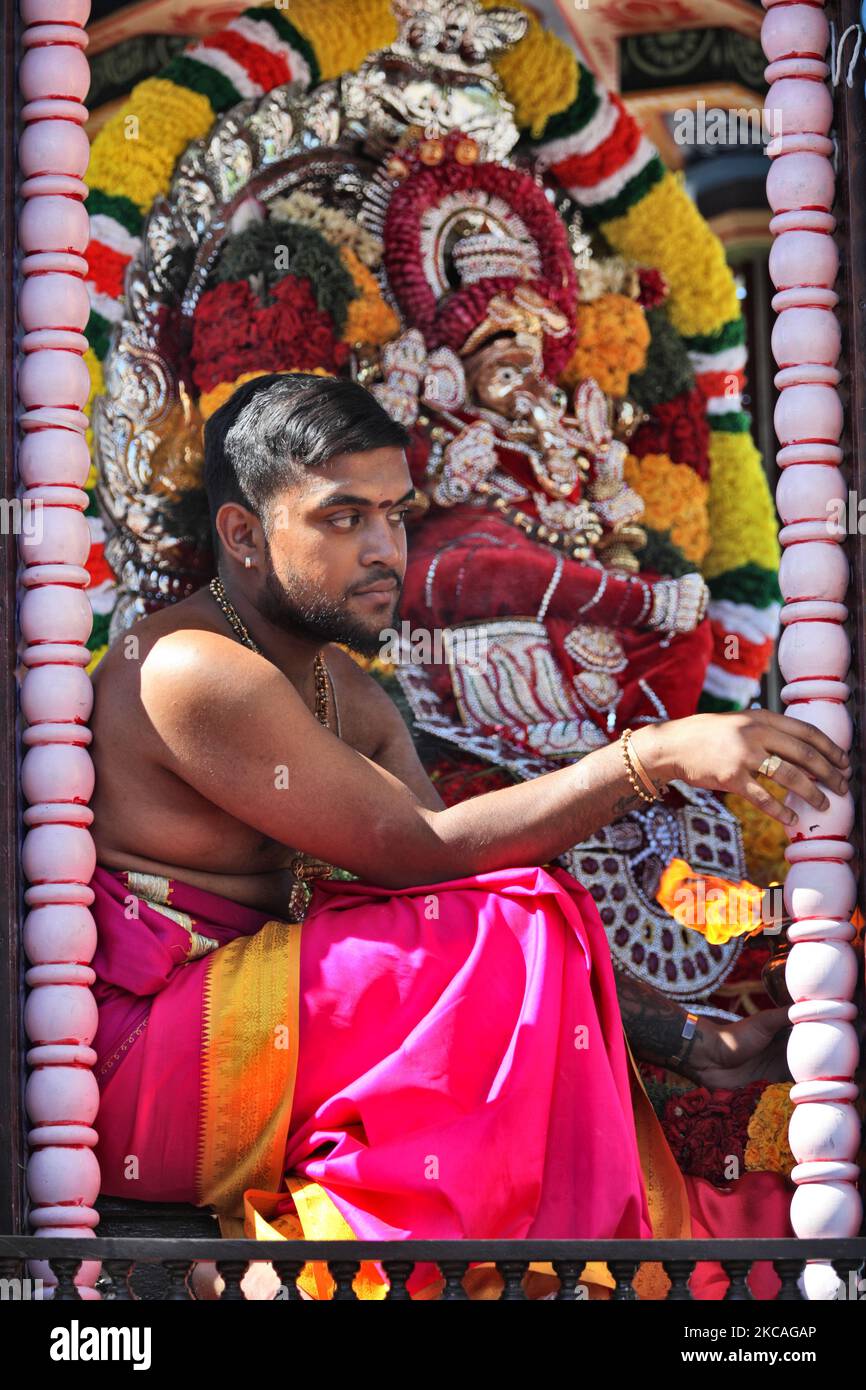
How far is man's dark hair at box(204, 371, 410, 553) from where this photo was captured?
4105mm

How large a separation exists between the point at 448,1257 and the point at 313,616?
4.31 feet

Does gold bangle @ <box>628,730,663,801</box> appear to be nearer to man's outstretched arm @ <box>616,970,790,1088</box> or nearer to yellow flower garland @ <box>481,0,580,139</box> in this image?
man's outstretched arm @ <box>616,970,790,1088</box>

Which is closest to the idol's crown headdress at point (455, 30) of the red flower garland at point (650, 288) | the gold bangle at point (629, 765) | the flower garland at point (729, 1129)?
the red flower garland at point (650, 288)

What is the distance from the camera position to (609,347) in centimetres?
550

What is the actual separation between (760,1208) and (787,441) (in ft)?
4.62

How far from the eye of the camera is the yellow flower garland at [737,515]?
559 cm

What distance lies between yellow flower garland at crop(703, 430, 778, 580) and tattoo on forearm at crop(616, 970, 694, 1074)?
5.17 feet

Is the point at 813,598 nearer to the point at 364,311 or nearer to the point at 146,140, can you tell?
the point at 364,311

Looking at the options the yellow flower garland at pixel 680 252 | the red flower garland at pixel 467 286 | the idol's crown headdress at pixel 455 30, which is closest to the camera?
the red flower garland at pixel 467 286

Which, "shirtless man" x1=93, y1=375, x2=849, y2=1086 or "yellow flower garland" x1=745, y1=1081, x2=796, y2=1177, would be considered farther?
"yellow flower garland" x1=745, y1=1081, x2=796, y2=1177

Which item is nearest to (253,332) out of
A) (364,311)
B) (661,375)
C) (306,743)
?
(364,311)

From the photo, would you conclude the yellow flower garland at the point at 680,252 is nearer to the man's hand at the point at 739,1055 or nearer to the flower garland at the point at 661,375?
the flower garland at the point at 661,375

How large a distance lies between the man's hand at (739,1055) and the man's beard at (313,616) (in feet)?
3.37

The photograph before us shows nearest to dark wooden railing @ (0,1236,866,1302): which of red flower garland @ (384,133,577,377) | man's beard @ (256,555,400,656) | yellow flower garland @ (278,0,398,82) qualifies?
man's beard @ (256,555,400,656)
